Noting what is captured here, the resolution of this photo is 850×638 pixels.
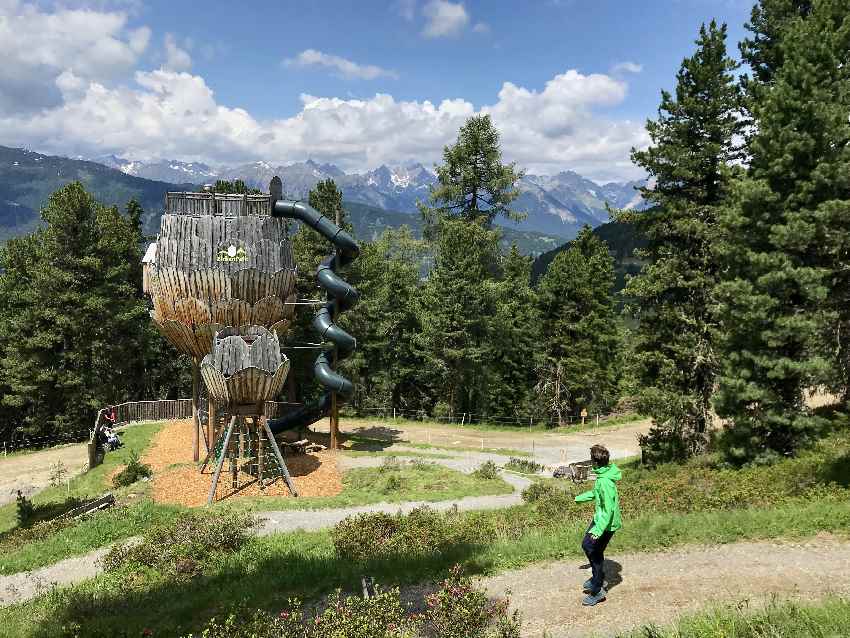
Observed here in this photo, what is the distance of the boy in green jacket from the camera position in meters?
7.98

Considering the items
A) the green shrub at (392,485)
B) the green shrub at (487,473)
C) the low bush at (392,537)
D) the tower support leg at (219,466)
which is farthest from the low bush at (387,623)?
the green shrub at (487,473)

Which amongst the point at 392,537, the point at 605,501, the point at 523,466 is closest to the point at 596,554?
the point at 605,501

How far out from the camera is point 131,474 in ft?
71.5

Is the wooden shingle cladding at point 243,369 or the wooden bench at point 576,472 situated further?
the wooden bench at point 576,472

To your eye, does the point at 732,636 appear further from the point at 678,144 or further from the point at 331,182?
the point at 331,182

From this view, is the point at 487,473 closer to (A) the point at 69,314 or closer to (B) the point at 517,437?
(B) the point at 517,437

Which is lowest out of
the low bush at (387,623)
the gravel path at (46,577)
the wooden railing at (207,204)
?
the gravel path at (46,577)

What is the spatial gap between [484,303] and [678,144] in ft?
63.1

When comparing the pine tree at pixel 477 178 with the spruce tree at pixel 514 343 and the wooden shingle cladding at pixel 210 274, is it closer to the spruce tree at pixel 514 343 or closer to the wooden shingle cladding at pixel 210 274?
the spruce tree at pixel 514 343

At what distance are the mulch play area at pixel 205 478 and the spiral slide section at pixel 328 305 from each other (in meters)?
2.15

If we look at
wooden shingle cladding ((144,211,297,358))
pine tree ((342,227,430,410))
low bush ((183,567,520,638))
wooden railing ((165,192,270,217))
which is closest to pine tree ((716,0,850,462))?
low bush ((183,567,520,638))

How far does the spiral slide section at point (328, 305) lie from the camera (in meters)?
25.6

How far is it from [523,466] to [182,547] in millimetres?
16261

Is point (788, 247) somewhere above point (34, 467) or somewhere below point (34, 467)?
above
